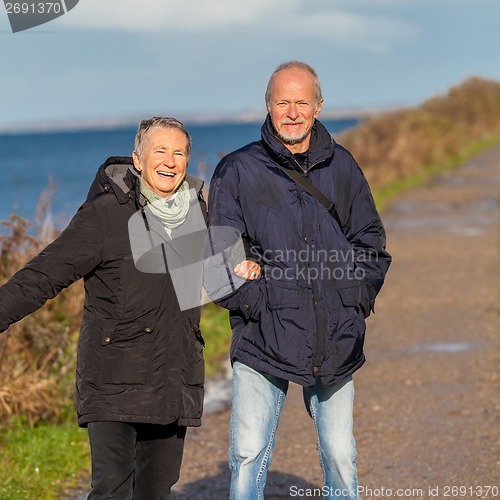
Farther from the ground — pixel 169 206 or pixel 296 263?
pixel 169 206

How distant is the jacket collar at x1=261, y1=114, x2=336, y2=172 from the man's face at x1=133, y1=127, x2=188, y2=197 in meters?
0.35

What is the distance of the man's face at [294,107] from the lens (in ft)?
13.0

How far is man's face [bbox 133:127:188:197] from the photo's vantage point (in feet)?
12.6

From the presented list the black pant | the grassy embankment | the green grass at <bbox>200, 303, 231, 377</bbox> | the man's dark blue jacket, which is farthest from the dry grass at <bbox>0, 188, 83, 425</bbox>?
the man's dark blue jacket

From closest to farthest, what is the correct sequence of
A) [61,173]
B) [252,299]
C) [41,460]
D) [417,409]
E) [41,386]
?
[252,299], [41,460], [41,386], [417,409], [61,173]

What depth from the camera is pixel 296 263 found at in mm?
3875

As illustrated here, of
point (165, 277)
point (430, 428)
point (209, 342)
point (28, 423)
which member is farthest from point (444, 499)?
point (209, 342)

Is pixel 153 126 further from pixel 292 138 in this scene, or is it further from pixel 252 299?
pixel 252 299

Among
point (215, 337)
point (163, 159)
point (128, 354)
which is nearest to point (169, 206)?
point (163, 159)

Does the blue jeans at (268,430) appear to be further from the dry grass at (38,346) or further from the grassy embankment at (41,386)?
the dry grass at (38,346)

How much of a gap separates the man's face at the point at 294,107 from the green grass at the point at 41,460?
2404 millimetres

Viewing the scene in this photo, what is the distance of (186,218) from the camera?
396 cm

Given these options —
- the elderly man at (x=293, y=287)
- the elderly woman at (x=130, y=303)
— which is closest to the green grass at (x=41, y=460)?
the elderly woman at (x=130, y=303)

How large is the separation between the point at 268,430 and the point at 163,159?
1.13m
